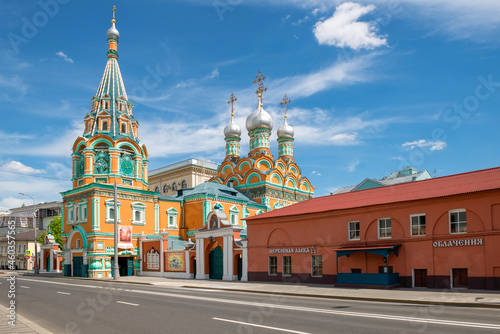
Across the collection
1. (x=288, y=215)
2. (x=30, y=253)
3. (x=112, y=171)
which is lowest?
(x=30, y=253)

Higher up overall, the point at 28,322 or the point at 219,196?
the point at 219,196

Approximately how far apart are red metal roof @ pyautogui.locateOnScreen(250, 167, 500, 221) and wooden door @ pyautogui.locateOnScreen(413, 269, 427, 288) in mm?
3799

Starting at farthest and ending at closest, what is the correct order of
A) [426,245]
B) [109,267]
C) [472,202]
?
[109,267] → [426,245] → [472,202]

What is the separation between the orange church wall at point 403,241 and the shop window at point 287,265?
0.98 ft

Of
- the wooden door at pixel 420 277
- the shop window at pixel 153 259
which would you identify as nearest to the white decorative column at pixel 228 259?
the shop window at pixel 153 259

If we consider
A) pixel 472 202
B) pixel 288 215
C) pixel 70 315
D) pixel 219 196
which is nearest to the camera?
pixel 70 315

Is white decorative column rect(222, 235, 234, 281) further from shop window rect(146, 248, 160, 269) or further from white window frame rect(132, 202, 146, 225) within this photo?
white window frame rect(132, 202, 146, 225)

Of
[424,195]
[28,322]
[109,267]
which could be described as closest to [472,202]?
[424,195]

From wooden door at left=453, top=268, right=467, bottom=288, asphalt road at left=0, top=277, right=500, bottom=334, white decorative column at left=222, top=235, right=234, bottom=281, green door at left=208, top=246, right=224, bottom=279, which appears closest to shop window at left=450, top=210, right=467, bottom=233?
wooden door at left=453, top=268, right=467, bottom=288

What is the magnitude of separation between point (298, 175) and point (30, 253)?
145 feet

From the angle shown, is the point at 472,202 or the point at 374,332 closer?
the point at 374,332

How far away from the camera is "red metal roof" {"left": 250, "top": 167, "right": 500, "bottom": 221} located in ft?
78.5

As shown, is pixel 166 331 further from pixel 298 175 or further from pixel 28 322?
pixel 298 175

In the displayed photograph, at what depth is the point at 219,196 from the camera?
52219mm
